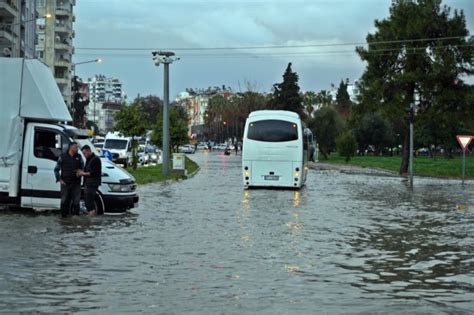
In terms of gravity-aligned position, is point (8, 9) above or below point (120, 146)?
above

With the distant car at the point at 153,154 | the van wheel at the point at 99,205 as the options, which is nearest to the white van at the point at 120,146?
the distant car at the point at 153,154

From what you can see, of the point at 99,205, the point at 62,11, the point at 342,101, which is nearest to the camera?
the point at 99,205

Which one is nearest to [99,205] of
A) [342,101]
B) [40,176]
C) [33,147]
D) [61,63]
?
→ [40,176]

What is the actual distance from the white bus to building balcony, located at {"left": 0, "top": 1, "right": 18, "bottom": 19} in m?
35.1

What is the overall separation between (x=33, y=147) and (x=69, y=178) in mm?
1794

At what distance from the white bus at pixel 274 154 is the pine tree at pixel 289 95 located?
3134 inches

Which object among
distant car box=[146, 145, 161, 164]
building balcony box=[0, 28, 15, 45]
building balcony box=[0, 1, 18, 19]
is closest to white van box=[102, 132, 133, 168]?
distant car box=[146, 145, 161, 164]

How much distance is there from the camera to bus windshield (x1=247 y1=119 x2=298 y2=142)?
30.5 m

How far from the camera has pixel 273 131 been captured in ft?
100

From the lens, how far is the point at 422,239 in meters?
14.7

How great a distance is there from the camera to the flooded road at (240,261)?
8461 mm

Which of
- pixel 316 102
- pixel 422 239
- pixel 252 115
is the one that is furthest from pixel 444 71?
pixel 316 102

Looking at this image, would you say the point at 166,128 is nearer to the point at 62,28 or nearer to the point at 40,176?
the point at 40,176

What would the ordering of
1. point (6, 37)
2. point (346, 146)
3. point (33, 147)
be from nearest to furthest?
1. point (33, 147)
2. point (6, 37)
3. point (346, 146)
